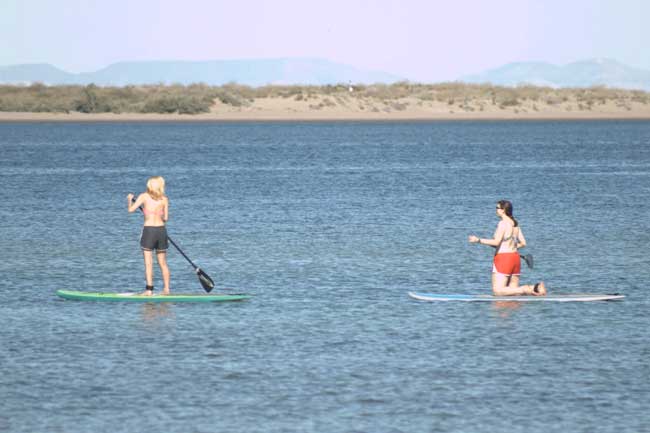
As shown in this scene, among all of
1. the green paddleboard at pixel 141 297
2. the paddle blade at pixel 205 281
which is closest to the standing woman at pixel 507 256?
the green paddleboard at pixel 141 297


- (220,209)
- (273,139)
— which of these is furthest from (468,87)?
(220,209)

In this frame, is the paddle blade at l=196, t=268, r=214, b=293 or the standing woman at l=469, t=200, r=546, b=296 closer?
the standing woman at l=469, t=200, r=546, b=296

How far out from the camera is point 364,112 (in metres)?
126

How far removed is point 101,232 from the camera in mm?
31375

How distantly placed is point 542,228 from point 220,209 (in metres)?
9.76

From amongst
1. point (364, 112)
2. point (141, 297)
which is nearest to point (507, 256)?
point (141, 297)

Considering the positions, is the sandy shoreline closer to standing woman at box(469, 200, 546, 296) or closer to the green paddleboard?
the green paddleboard

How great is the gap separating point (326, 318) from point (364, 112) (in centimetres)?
10826

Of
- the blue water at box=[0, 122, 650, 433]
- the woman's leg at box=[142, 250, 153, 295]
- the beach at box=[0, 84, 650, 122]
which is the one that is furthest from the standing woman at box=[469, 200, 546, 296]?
the beach at box=[0, 84, 650, 122]

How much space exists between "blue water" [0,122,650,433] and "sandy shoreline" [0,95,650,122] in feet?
246

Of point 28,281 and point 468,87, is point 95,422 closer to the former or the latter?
point 28,281

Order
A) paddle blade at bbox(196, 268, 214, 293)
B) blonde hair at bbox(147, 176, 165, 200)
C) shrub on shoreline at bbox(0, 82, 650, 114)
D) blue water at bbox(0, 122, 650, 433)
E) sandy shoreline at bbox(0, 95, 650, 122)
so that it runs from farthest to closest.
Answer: shrub on shoreline at bbox(0, 82, 650, 114), sandy shoreline at bbox(0, 95, 650, 122), paddle blade at bbox(196, 268, 214, 293), blonde hair at bbox(147, 176, 165, 200), blue water at bbox(0, 122, 650, 433)

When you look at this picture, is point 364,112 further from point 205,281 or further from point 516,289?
point 516,289

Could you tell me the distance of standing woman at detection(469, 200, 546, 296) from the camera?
19.8 meters
